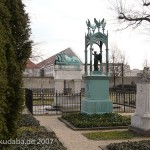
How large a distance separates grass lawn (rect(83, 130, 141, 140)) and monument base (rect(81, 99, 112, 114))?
420 cm

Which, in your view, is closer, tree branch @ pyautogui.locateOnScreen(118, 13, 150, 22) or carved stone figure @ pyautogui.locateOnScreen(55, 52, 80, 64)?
tree branch @ pyautogui.locateOnScreen(118, 13, 150, 22)

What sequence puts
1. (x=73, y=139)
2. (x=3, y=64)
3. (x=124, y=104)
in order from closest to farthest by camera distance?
(x=3, y=64), (x=73, y=139), (x=124, y=104)

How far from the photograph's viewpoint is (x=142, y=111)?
12312mm

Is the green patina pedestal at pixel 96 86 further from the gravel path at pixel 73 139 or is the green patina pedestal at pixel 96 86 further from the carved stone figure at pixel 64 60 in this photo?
the carved stone figure at pixel 64 60

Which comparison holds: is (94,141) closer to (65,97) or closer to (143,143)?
(143,143)

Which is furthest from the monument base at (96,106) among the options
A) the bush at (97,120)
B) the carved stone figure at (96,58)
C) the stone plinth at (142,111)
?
the stone plinth at (142,111)

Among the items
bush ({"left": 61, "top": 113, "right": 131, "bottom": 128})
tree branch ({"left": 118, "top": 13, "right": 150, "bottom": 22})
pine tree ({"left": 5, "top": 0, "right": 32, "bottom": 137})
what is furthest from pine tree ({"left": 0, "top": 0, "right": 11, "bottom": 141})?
tree branch ({"left": 118, "top": 13, "right": 150, "bottom": 22})

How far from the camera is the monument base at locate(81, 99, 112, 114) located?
1689cm

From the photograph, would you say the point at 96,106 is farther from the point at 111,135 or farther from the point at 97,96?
the point at 111,135

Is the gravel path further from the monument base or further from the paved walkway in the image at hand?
the monument base

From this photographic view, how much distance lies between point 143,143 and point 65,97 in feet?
44.1

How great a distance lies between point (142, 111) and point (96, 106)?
484 cm

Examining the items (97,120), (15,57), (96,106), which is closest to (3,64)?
(15,57)

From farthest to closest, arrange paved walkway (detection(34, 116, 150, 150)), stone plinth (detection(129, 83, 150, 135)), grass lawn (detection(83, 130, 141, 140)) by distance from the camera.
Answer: stone plinth (detection(129, 83, 150, 135)) → grass lawn (detection(83, 130, 141, 140)) → paved walkway (detection(34, 116, 150, 150))
